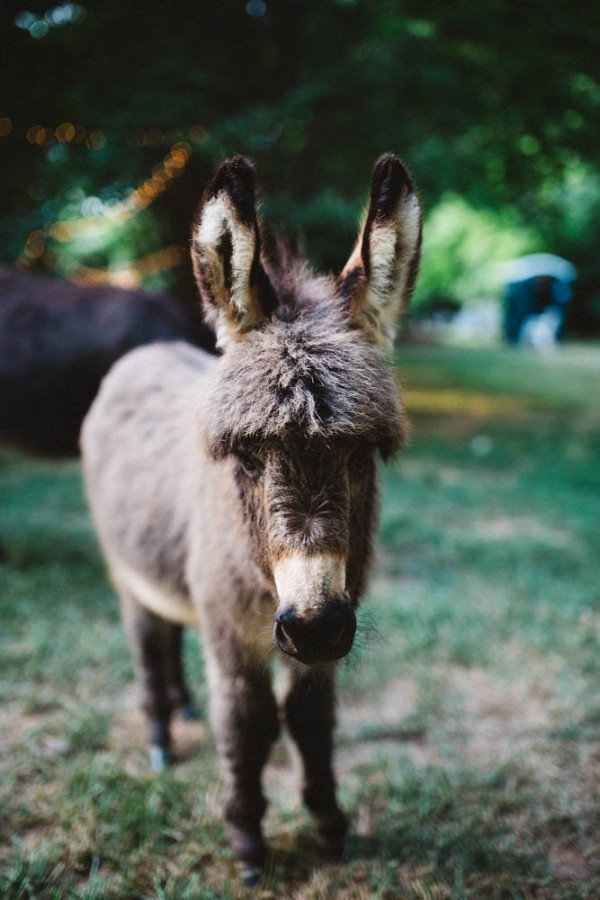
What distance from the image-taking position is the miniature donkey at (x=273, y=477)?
5.94 ft

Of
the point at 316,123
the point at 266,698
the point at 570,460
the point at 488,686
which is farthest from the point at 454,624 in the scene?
the point at 316,123

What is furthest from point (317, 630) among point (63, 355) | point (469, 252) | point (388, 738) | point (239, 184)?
point (469, 252)

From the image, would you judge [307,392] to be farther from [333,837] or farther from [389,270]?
[333,837]

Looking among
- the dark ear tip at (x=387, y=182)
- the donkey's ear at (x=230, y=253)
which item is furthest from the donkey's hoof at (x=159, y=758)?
the dark ear tip at (x=387, y=182)

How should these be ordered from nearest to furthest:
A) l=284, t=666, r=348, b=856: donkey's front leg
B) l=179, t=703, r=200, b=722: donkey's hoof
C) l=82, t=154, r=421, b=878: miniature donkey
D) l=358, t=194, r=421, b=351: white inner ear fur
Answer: l=82, t=154, r=421, b=878: miniature donkey < l=358, t=194, r=421, b=351: white inner ear fur < l=284, t=666, r=348, b=856: donkey's front leg < l=179, t=703, r=200, b=722: donkey's hoof

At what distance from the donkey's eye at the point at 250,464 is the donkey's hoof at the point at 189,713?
2.13 m

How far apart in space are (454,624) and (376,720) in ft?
3.57

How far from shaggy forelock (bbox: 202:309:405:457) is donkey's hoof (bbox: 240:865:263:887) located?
1.64 m

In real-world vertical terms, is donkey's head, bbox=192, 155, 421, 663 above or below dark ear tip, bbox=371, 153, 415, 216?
below

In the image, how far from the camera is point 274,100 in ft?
27.3

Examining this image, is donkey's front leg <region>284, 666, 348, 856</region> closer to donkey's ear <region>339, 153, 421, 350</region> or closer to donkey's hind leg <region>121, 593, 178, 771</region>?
donkey's hind leg <region>121, 593, 178, 771</region>

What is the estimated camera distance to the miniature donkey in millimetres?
1810

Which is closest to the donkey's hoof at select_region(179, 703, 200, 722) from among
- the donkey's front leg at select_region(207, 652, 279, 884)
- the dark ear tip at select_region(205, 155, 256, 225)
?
the donkey's front leg at select_region(207, 652, 279, 884)

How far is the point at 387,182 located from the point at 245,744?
80.9 inches
